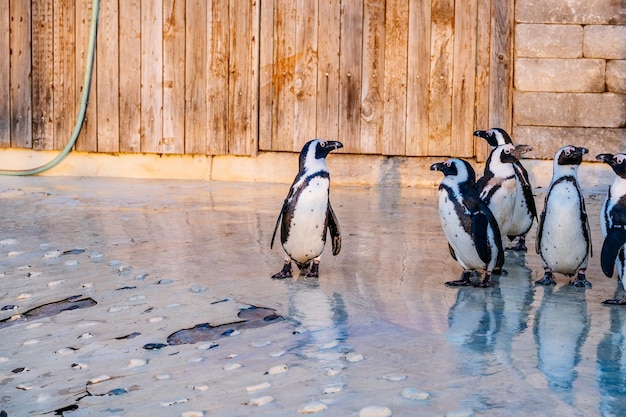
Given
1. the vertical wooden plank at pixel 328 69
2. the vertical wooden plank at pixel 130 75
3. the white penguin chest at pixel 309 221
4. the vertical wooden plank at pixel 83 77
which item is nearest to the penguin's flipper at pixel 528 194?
the white penguin chest at pixel 309 221

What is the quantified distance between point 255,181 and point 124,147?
3.61 feet

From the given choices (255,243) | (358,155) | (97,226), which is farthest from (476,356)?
(358,155)

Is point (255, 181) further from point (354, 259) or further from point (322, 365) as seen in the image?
point (322, 365)

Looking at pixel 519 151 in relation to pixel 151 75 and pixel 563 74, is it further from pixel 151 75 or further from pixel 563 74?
pixel 151 75

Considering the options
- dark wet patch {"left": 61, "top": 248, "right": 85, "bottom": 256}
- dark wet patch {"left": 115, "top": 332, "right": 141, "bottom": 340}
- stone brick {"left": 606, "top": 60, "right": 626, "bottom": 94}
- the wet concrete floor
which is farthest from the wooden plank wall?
dark wet patch {"left": 115, "top": 332, "right": 141, "bottom": 340}

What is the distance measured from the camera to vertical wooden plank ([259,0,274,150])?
8438 millimetres

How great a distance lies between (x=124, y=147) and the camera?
341 inches

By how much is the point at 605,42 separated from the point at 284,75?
8.10 ft

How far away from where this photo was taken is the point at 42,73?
8641mm

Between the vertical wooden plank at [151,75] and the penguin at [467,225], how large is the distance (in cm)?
417

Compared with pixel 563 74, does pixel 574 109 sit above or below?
below

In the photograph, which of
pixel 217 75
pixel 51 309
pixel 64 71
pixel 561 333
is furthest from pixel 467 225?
pixel 64 71

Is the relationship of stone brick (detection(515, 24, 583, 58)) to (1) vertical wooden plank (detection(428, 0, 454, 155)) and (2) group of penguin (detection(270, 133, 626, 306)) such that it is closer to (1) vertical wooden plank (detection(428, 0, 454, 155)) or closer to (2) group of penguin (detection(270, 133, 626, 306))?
(1) vertical wooden plank (detection(428, 0, 454, 155))

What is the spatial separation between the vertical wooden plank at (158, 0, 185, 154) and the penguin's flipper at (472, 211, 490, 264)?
14.0 ft
